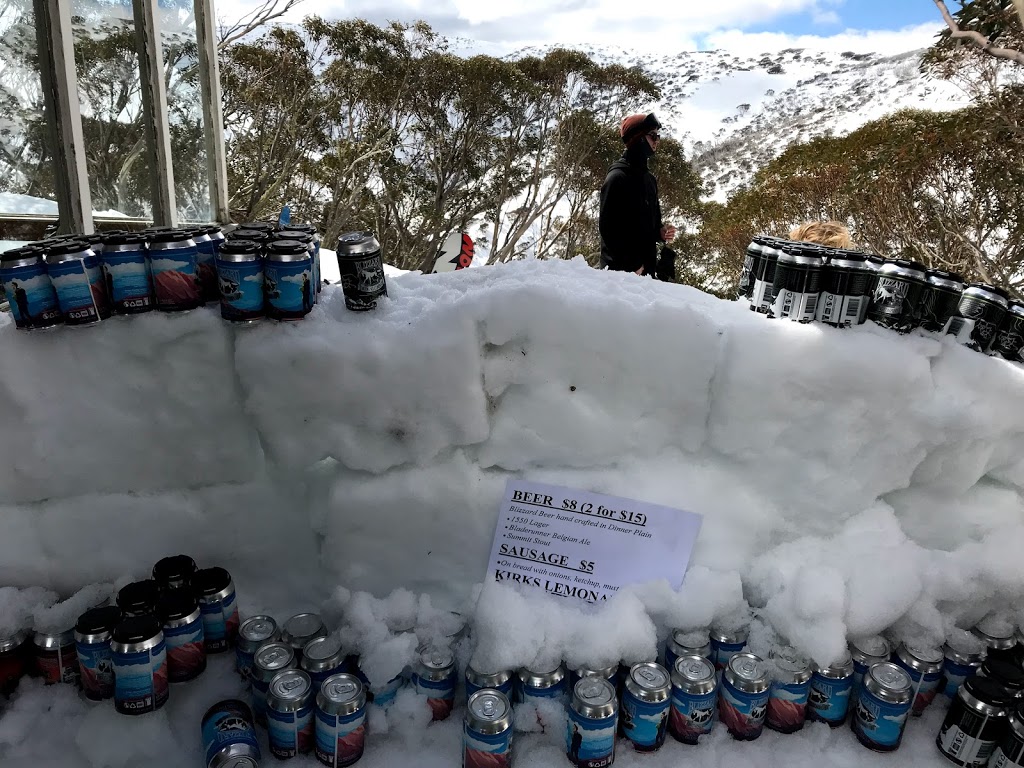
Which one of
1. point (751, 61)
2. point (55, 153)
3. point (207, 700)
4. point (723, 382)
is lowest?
point (207, 700)

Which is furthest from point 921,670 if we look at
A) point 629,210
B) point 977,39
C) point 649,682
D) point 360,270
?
point 977,39

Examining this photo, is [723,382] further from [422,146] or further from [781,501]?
[422,146]

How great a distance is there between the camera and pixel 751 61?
133ft

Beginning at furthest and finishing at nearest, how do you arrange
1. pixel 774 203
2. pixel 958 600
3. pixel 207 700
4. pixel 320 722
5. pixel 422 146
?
pixel 422 146, pixel 774 203, pixel 958 600, pixel 207 700, pixel 320 722

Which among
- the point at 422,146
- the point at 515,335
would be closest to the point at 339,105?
the point at 422,146

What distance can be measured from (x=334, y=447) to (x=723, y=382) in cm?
89

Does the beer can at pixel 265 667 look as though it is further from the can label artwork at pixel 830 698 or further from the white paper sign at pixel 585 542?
the can label artwork at pixel 830 698

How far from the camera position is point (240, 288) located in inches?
51.6

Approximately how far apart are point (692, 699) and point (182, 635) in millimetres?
1006

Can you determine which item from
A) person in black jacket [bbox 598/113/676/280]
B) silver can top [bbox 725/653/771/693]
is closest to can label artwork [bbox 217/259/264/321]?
silver can top [bbox 725/653/771/693]

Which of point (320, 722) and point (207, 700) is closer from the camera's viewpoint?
point (320, 722)

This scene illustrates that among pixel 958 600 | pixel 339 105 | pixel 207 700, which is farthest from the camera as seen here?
pixel 339 105

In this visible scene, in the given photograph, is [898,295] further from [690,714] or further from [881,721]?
[690,714]

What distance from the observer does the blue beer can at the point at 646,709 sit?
117 centimetres
